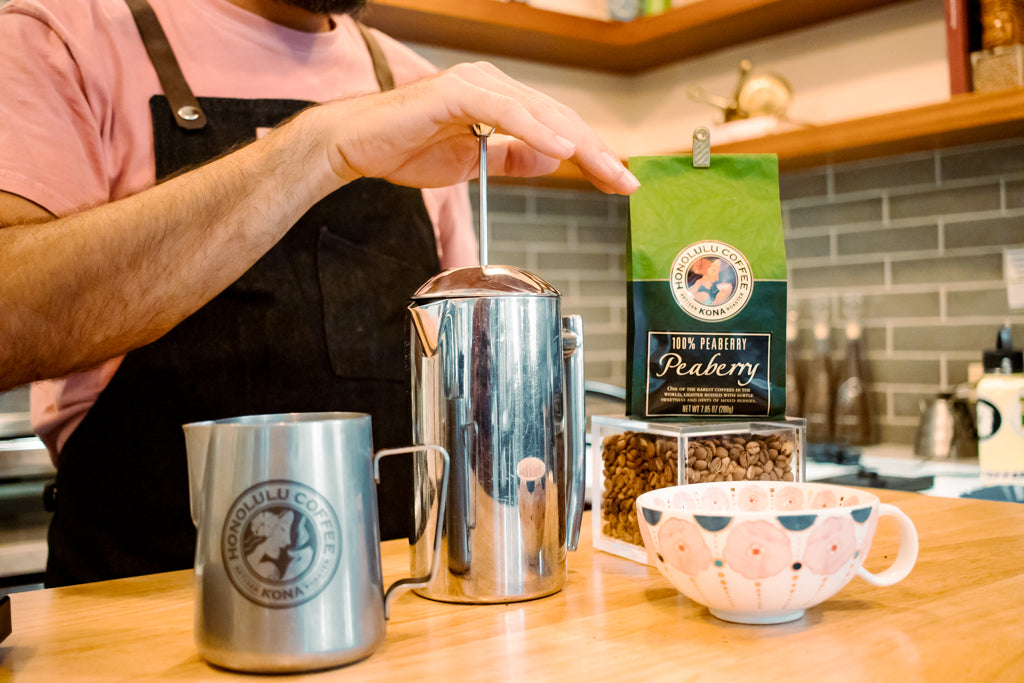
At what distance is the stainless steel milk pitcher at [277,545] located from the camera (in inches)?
19.4

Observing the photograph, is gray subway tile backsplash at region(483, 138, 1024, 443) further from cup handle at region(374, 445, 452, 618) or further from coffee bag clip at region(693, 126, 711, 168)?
cup handle at region(374, 445, 452, 618)

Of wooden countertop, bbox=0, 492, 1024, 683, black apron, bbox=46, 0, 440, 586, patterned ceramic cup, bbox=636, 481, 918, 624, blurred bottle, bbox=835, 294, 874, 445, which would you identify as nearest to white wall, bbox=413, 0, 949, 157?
blurred bottle, bbox=835, 294, 874, 445

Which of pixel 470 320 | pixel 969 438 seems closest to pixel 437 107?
pixel 470 320

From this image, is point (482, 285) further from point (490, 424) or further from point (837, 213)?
point (837, 213)

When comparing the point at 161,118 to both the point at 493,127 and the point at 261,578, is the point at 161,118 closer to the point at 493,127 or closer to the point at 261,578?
the point at 493,127

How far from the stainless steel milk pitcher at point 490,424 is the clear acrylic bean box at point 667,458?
0.12 m

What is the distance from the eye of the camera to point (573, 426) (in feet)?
2.23

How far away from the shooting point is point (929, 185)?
7.04 feet

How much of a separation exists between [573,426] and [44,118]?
2.32ft

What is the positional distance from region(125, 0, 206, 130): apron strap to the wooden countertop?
2.02 ft

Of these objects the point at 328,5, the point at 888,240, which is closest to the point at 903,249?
the point at 888,240

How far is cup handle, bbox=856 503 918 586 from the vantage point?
23.4 inches

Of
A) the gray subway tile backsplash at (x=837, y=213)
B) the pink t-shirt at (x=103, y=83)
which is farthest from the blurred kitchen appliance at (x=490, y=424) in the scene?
the gray subway tile backsplash at (x=837, y=213)

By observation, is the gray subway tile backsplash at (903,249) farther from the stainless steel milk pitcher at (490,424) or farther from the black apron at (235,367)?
the stainless steel milk pitcher at (490,424)
